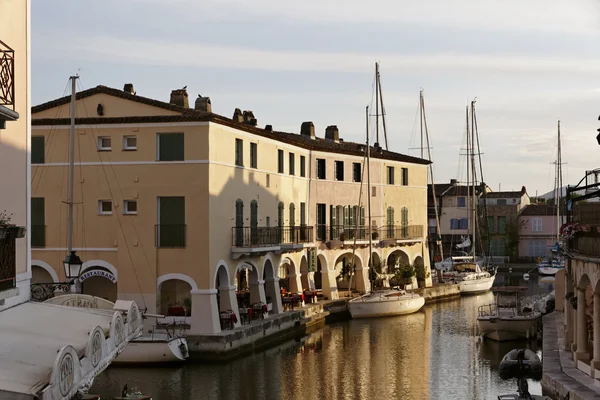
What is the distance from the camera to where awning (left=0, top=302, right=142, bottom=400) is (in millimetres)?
12183

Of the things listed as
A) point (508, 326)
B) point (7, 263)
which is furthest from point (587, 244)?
point (7, 263)

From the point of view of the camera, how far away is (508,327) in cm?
4172

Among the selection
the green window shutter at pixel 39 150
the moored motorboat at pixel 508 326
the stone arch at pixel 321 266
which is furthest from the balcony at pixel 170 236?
the stone arch at pixel 321 266

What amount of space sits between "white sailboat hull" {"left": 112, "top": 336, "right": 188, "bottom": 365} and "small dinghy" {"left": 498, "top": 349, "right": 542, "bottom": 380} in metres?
11.3

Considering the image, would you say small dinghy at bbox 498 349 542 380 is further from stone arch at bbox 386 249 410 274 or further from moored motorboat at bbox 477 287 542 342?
stone arch at bbox 386 249 410 274

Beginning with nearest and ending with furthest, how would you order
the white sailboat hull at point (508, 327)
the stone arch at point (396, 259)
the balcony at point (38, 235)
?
the balcony at point (38, 235) → the white sailboat hull at point (508, 327) → the stone arch at point (396, 259)

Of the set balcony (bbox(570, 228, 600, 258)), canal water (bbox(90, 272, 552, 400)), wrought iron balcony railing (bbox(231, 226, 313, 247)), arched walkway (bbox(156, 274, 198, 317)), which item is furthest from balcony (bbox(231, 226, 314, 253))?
balcony (bbox(570, 228, 600, 258))

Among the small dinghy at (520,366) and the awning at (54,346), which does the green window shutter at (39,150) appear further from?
the awning at (54,346)

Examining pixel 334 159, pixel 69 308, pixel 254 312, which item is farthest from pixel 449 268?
pixel 69 308

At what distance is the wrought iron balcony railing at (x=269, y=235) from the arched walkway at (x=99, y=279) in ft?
16.8

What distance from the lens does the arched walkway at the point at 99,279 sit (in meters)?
37.3

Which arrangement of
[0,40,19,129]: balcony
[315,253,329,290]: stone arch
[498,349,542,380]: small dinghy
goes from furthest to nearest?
[315,253,329,290]: stone arch, [498,349,542,380]: small dinghy, [0,40,19,129]: balcony

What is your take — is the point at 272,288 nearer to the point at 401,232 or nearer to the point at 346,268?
the point at 346,268

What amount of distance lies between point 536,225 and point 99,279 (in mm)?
64256
